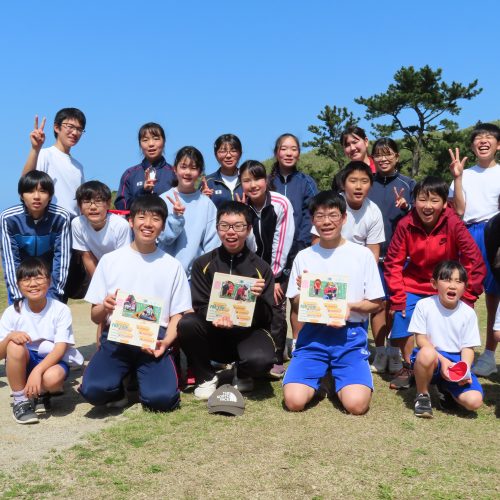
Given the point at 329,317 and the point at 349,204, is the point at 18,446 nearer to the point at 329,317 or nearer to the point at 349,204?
the point at 329,317

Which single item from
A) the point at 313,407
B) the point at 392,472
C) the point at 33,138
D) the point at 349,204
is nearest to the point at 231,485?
the point at 392,472

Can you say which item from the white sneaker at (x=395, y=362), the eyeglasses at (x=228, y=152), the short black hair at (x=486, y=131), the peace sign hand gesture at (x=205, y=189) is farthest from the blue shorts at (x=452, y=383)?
the eyeglasses at (x=228, y=152)

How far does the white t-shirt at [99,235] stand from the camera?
5.27 metres

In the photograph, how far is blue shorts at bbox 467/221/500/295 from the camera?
5.39 metres

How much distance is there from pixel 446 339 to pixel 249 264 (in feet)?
5.57

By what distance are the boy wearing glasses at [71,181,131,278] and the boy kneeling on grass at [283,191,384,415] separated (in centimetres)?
171

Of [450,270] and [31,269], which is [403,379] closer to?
[450,270]

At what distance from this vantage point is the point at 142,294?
14.7ft

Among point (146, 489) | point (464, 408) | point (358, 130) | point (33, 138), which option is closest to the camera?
point (146, 489)

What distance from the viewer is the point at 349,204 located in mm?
5332

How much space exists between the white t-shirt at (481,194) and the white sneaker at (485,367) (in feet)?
4.35

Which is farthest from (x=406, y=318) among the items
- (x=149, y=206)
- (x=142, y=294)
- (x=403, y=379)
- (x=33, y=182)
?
(x=33, y=182)

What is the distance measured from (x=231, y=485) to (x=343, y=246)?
2307 millimetres

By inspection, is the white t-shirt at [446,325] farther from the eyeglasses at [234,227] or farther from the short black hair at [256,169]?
the short black hair at [256,169]
